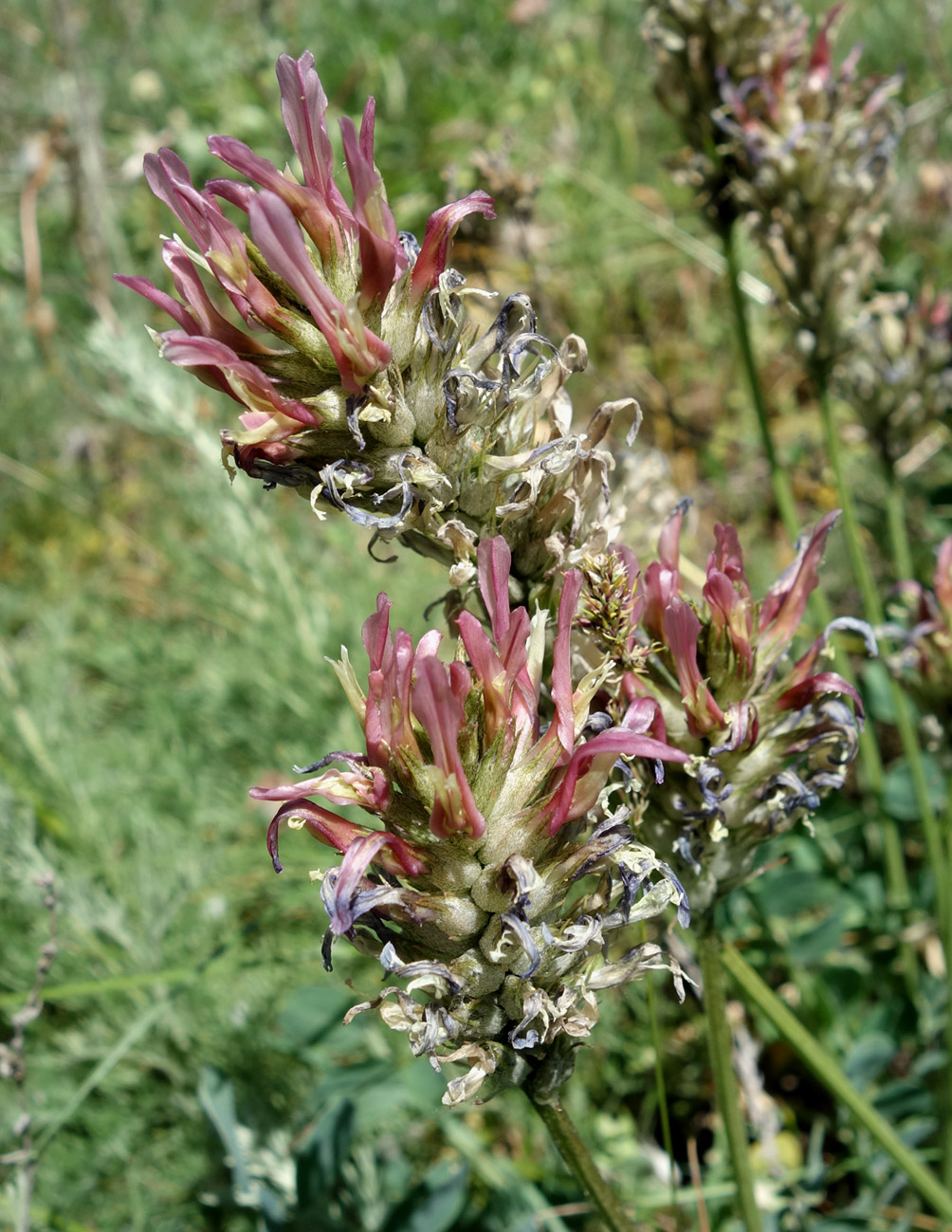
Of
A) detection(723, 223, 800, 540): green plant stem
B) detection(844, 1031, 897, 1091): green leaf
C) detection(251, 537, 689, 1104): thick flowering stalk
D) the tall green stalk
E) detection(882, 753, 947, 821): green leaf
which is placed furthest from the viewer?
detection(882, 753, 947, 821): green leaf

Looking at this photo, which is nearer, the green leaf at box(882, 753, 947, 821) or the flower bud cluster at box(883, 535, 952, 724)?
the flower bud cluster at box(883, 535, 952, 724)

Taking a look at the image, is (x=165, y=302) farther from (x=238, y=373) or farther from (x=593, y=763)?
(x=593, y=763)

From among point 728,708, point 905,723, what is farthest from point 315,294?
point 905,723

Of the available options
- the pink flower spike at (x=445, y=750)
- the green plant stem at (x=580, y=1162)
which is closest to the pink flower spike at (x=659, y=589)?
the pink flower spike at (x=445, y=750)

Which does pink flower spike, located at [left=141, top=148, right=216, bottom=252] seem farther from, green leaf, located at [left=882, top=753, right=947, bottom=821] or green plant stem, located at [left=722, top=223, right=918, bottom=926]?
green leaf, located at [left=882, top=753, right=947, bottom=821]

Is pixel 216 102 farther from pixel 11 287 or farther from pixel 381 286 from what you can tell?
pixel 381 286

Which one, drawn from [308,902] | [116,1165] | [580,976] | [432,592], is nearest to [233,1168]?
[116,1165]

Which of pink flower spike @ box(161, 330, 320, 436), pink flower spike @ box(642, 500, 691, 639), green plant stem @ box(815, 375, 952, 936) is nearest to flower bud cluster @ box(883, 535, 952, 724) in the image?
green plant stem @ box(815, 375, 952, 936)

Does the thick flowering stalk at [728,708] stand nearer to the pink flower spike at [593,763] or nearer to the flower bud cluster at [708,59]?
the pink flower spike at [593,763]
